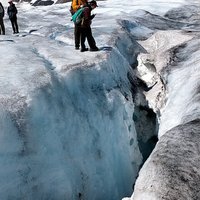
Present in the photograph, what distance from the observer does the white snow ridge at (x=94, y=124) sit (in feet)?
26.5

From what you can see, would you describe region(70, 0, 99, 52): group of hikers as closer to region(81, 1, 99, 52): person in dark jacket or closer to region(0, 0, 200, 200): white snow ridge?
region(81, 1, 99, 52): person in dark jacket

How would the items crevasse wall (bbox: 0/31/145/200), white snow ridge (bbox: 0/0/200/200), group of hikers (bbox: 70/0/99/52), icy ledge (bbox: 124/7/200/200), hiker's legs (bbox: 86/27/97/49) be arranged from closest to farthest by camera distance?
icy ledge (bbox: 124/7/200/200) → white snow ridge (bbox: 0/0/200/200) → crevasse wall (bbox: 0/31/145/200) → group of hikers (bbox: 70/0/99/52) → hiker's legs (bbox: 86/27/97/49)

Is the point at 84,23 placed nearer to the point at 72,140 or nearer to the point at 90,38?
the point at 90,38

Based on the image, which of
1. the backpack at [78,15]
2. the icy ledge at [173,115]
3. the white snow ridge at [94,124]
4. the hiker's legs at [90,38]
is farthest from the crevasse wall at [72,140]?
the backpack at [78,15]

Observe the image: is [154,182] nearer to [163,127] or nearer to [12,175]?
[12,175]

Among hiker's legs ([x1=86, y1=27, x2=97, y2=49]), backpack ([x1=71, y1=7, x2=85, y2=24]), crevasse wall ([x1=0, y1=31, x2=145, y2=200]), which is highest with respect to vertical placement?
backpack ([x1=71, y1=7, x2=85, y2=24])

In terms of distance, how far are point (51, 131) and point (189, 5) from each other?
28918 millimetres

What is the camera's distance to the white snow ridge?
8.06 meters

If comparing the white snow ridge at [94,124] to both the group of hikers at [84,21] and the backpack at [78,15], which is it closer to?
the group of hikers at [84,21]

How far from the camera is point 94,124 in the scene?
37.9ft

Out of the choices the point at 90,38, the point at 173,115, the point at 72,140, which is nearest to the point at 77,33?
the point at 90,38

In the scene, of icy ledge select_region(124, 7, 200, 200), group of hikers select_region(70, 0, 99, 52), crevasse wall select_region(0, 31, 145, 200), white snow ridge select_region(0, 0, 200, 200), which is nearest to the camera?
icy ledge select_region(124, 7, 200, 200)

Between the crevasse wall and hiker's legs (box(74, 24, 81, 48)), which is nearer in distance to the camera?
the crevasse wall

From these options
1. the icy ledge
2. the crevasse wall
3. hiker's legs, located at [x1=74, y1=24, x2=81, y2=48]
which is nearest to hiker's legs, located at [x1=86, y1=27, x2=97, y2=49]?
hiker's legs, located at [x1=74, y1=24, x2=81, y2=48]
